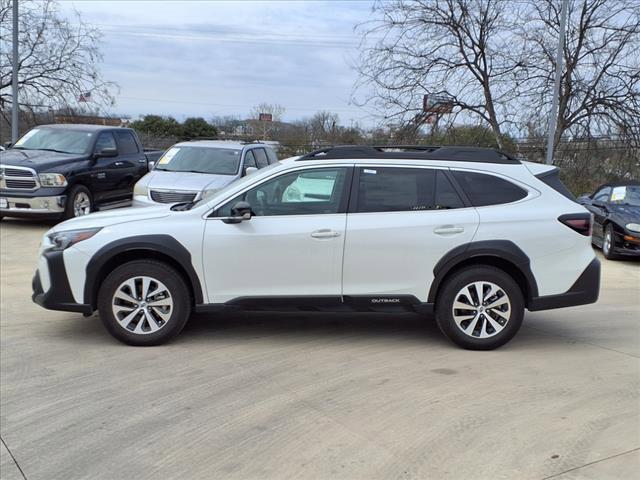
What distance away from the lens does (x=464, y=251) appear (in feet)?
17.2

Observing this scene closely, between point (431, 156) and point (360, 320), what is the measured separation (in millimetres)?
1918

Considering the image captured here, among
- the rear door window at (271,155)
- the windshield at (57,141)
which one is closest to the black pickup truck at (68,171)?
the windshield at (57,141)

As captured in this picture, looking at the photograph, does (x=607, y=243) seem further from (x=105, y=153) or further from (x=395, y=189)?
(x=105, y=153)

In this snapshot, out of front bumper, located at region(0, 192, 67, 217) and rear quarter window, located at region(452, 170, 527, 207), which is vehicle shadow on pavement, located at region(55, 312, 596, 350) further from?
front bumper, located at region(0, 192, 67, 217)

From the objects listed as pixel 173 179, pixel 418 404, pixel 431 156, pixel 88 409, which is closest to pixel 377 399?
pixel 418 404

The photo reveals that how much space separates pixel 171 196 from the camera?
10.5m

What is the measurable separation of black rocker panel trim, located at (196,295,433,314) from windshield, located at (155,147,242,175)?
645 cm

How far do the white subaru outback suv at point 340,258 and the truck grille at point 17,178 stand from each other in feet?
21.1

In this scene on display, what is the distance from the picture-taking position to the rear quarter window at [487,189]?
5.42 m

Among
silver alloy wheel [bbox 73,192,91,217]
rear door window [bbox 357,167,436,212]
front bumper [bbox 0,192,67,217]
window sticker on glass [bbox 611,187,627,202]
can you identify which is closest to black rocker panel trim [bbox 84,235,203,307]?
rear door window [bbox 357,167,436,212]

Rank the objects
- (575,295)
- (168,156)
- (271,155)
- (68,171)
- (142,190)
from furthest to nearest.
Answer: (271,155)
(168,156)
(68,171)
(142,190)
(575,295)

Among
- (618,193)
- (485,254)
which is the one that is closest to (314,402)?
(485,254)

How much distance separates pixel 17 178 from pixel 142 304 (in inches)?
288

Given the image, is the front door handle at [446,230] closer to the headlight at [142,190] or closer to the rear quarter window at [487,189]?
the rear quarter window at [487,189]
